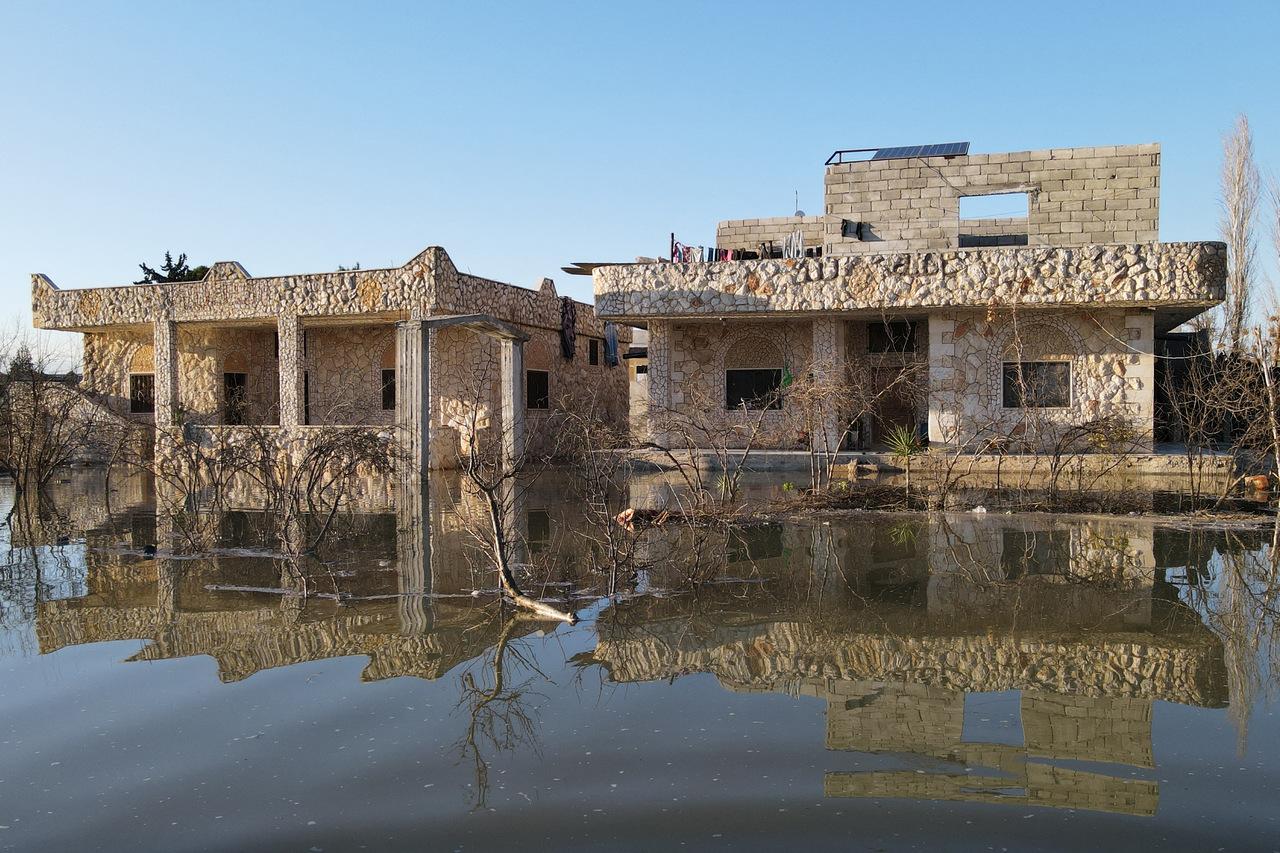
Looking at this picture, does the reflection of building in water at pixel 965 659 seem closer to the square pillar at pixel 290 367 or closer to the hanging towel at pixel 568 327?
the square pillar at pixel 290 367

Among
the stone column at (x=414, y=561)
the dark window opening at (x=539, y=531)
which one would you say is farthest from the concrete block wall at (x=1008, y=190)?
the stone column at (x=414, y=561)

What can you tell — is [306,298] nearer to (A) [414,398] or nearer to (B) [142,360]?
(A) [414,398]

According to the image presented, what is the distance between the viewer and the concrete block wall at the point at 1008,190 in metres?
21.1

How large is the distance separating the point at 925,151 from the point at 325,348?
54.4ft

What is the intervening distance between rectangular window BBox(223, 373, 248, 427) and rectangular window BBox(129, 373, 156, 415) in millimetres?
2280

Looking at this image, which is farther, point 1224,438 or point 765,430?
point 1224,438

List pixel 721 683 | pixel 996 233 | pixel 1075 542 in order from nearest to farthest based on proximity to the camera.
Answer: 1. pixel 721 683
2. pixel 1075 542
3. pixel 996 233

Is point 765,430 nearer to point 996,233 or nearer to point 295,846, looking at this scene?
point 996,233

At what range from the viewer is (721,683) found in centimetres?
625

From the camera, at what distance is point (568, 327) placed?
28.7 meters

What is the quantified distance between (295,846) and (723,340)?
20.8 meters

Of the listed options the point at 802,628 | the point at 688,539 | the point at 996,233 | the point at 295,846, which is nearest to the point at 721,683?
the point at 802,628

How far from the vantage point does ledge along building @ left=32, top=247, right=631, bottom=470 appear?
23.2 meters

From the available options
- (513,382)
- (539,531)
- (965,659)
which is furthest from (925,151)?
(965,659)
